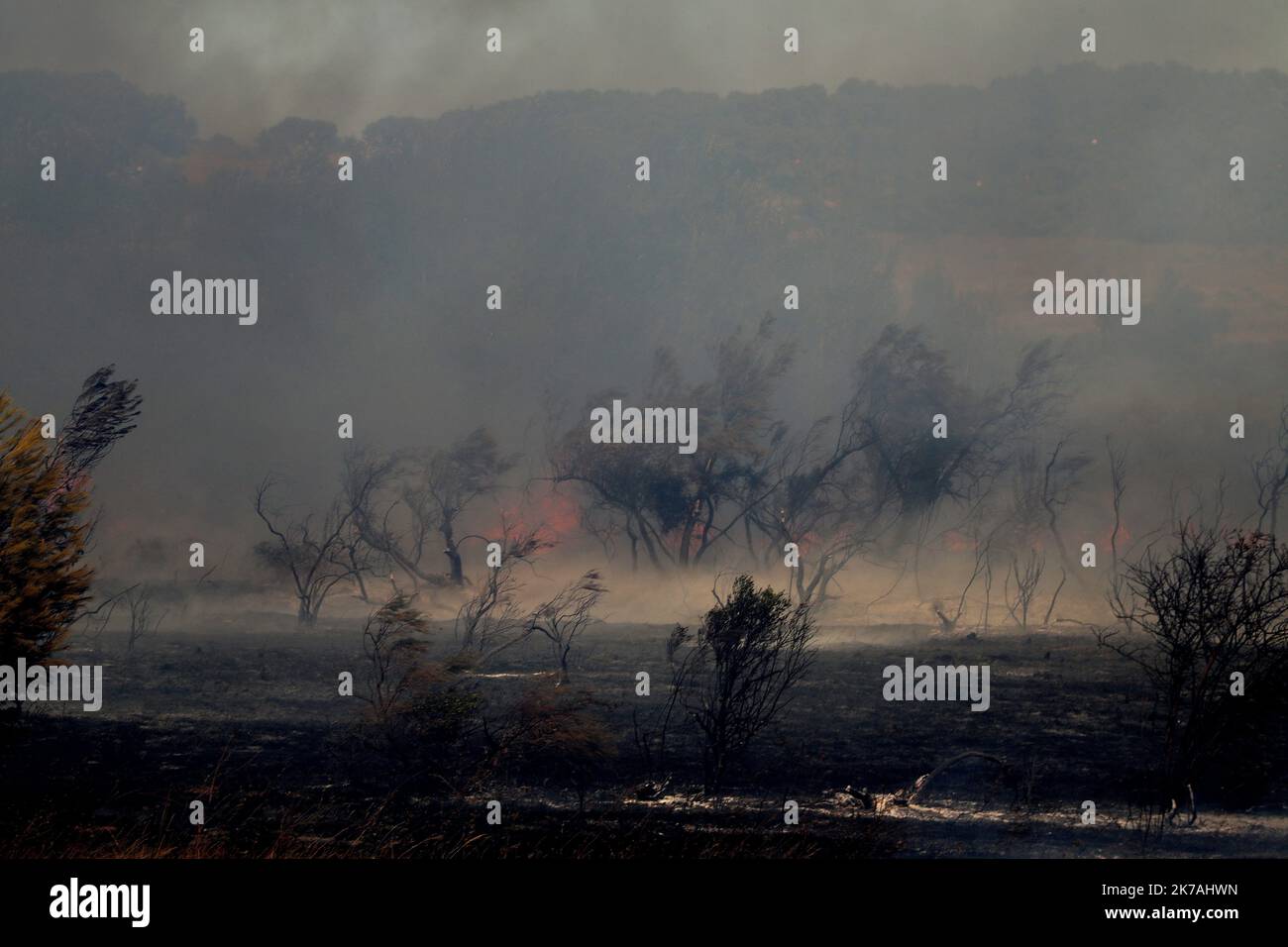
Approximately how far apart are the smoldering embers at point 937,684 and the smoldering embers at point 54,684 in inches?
761

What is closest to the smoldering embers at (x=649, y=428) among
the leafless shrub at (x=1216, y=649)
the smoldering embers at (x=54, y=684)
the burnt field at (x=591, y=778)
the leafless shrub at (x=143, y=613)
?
the leafless shrub at (x=143, y=613)

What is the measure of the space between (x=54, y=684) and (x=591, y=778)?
18.1m

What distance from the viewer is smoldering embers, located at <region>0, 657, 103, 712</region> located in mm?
19000

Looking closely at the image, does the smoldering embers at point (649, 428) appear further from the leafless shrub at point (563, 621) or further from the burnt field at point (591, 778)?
the burnt field at point (591, 778)

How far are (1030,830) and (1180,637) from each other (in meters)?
5.24

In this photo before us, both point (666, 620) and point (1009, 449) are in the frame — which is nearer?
point (666, 620)

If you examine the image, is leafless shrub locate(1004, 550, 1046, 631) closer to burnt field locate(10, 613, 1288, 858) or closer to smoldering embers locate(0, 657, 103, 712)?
burnt field locate(10, 613, 1288, 858)

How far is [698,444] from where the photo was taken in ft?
173

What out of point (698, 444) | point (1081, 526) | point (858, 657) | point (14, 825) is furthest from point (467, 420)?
point (14, 825)

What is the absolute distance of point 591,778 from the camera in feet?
73.4

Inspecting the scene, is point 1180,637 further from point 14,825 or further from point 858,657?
point 14,825

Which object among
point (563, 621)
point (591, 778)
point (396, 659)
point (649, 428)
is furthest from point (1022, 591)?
point (591, 778)

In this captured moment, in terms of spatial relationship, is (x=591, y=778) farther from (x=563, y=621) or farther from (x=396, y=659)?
(x=563, y=621)

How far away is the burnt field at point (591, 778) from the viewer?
59.5 ft
